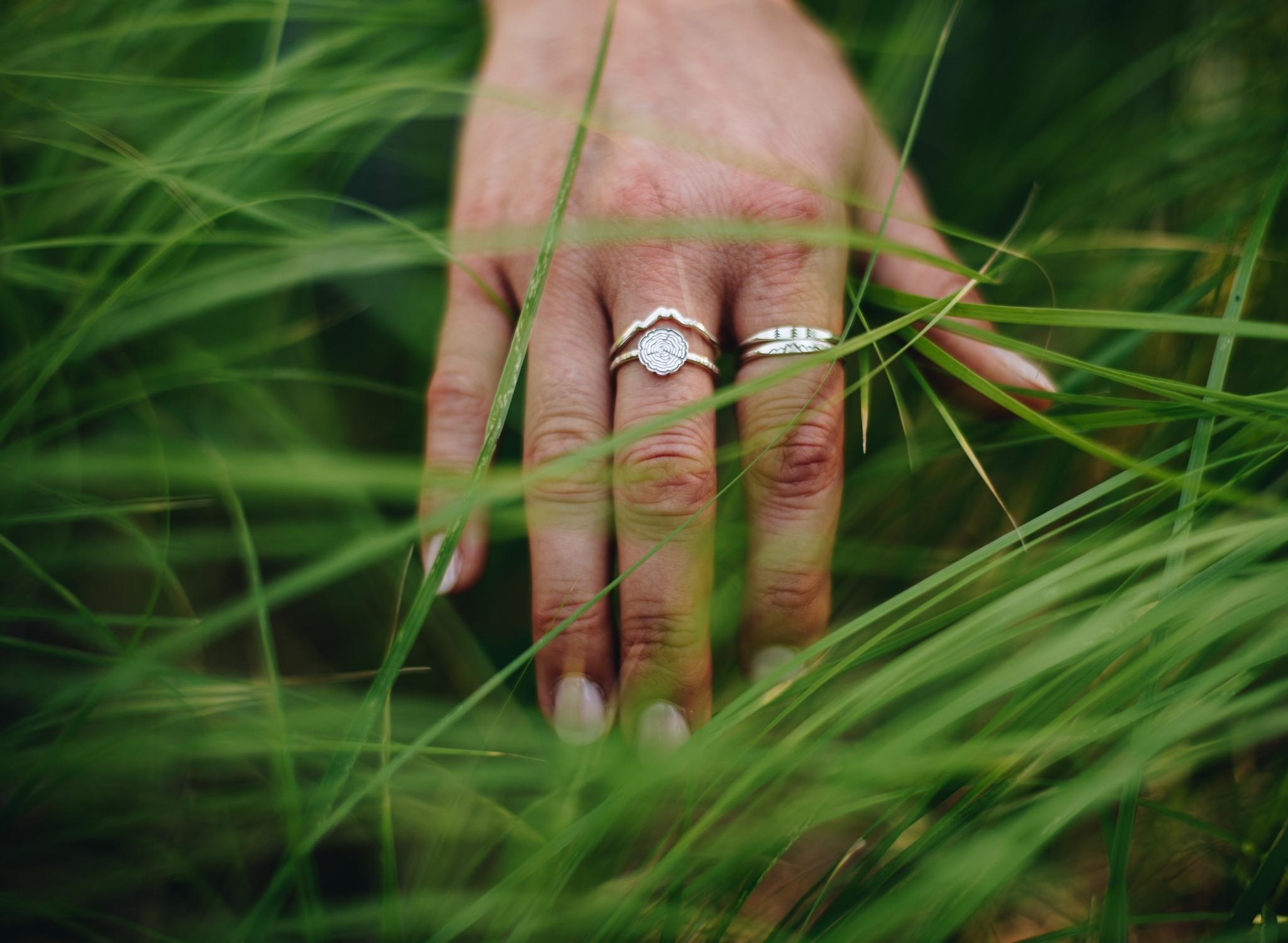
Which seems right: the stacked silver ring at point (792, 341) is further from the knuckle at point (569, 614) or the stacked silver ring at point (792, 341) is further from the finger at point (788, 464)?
the knuckle at point (569, 614)

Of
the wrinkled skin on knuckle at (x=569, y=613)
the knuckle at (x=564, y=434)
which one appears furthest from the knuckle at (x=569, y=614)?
the knuckle at (x=564, y=434)

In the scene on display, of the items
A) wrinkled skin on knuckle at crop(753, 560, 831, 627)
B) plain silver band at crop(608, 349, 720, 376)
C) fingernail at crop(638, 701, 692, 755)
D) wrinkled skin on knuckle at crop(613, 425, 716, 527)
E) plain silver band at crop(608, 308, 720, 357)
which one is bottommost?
fingernail at crop(638, 701, 692, 755)

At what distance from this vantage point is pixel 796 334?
582 mm

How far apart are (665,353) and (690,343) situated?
0.02m

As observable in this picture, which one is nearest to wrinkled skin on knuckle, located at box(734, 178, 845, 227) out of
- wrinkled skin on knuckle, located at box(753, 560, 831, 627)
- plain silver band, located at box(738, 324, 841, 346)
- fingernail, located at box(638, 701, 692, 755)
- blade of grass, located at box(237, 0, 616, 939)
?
plain silver band, located at box(738, 324, 841, 346)

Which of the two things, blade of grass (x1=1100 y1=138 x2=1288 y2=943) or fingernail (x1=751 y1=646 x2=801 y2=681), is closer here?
blade of grass (x1=1100 y1=138 x2=1288 y2=943)

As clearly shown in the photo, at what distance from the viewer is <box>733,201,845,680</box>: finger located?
0.57m

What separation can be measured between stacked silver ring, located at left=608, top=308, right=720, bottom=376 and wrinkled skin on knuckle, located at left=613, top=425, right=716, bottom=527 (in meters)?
0.06

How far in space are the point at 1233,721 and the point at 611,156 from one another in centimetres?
71

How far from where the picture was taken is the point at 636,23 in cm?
76

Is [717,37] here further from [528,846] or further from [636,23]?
[528,846]

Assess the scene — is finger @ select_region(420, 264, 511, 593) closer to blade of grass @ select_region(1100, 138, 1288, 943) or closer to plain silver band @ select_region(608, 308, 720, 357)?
plain silver band @ select_region(608, 308, 720, 357)

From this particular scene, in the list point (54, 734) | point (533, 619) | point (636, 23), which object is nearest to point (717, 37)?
point (636, 23)

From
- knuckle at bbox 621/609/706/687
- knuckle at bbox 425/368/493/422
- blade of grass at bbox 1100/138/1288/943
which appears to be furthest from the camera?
knuckle at bbox 425/368/493/422
